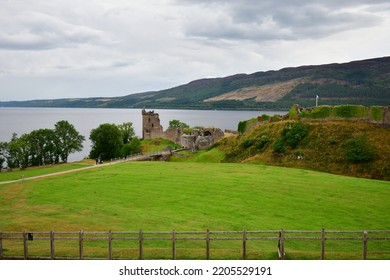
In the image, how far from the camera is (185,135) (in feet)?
295

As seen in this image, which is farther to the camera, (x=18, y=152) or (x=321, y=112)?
(x=18, y=152)

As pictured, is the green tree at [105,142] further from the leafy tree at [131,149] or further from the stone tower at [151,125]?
the stone tower at [151,125]

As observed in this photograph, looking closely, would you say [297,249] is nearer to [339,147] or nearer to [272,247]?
[272,247]

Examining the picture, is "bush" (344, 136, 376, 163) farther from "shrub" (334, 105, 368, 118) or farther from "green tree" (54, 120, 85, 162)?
"green tree" (54, 120, 85, 162)

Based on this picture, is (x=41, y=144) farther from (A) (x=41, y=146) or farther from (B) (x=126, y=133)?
(B) (x=126, y=133)

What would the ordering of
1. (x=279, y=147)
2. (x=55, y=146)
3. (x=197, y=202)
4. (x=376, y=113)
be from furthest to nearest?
1. (x=55, y=146)
2. (x=279, y=147)
3. (x=376, y=113)
4. (x=197, y=202)

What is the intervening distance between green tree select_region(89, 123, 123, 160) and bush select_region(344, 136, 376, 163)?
53.9 m

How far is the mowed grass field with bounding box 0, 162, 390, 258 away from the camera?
2680 centimetres

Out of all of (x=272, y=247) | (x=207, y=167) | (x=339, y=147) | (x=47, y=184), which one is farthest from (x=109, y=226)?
(x=339, y=147)

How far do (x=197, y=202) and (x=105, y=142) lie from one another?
6472 centimetres

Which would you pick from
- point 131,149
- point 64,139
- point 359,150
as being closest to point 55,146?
point 64,139

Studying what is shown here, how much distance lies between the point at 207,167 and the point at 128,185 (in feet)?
53.7

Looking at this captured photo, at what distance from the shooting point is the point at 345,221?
28.7 m

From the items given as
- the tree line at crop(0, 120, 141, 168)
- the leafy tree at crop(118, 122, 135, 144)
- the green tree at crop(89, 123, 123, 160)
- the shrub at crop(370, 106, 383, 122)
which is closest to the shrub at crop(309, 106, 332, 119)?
the shrub at crop(370, 106, 383, 122)
